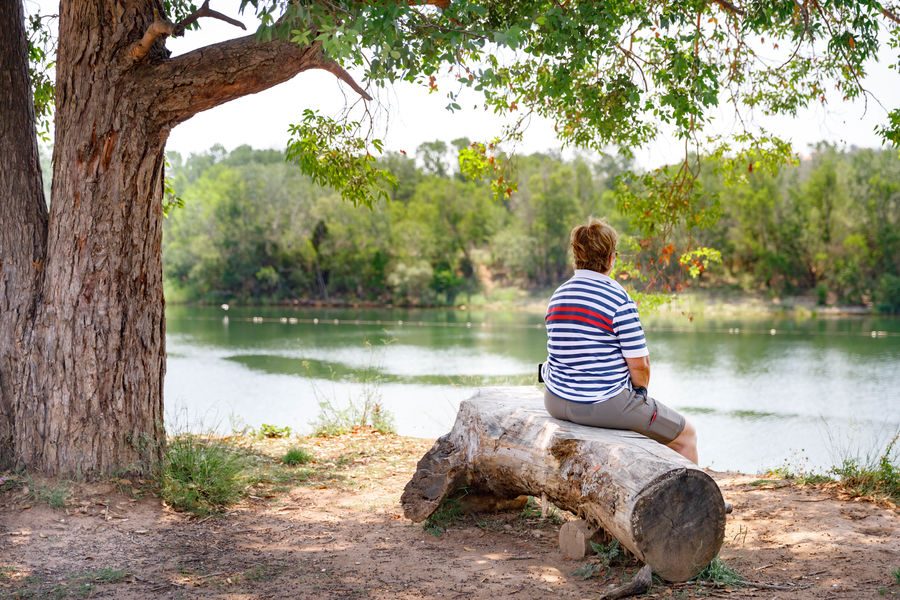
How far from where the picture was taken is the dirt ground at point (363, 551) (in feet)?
11.8

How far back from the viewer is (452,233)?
4872 centimetres

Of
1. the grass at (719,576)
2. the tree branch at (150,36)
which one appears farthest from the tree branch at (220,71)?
the grass at (719,576)

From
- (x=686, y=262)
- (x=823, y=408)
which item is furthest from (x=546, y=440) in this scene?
(x=823, y=408)

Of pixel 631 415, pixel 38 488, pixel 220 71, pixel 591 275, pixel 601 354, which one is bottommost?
pixel 38 488

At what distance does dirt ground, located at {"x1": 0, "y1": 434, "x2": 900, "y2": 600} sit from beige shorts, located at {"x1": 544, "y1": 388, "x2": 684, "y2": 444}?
25.2 inches

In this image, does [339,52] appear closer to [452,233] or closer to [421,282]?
[421,282]

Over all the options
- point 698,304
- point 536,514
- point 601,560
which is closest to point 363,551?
point 536,514

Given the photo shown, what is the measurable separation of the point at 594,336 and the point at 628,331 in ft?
0.53

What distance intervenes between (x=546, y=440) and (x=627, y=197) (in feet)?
13.9

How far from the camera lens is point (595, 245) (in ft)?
12.9

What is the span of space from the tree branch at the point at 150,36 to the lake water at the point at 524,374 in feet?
9.91

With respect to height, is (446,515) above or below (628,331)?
below

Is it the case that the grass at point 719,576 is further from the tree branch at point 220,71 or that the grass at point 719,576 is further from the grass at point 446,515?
the tree branch at point 220,71

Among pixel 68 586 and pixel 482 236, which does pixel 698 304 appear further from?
pixel 68 586
